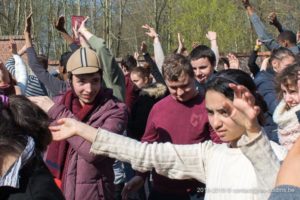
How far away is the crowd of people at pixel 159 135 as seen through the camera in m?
2.57

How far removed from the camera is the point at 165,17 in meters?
42.5

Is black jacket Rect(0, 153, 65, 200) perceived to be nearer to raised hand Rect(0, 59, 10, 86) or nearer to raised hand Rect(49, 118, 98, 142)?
raised hand Rect(49, 118, 98, 142)

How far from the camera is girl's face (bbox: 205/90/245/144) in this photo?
3169 mm

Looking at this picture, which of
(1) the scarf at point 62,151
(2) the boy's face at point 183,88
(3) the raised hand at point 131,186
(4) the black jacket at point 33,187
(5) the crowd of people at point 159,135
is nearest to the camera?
(4) the black jacket at point 33,187

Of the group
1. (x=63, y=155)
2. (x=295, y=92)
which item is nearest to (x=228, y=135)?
(x=295, y=92)

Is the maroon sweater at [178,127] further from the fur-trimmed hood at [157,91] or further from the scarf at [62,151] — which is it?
the fur-trimmed hood at [157,91]

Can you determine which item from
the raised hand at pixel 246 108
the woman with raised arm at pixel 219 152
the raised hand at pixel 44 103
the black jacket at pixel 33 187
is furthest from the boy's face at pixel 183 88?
the black jacket at pixel 33 187

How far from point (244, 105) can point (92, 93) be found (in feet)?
6.31

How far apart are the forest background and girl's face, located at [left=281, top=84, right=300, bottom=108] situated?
32578 millimetres

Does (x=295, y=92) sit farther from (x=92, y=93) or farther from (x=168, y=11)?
(x=168, y=11)

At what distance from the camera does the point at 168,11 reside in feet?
138

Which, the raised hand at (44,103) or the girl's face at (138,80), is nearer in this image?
the raised hand at (44,103)

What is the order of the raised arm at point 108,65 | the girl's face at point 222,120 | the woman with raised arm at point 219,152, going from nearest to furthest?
the woman with raised arm at point 219,152
the girl's face at point 222,120
the raised arm at point 108,65

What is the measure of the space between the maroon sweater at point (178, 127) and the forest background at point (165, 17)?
32.1 metres
